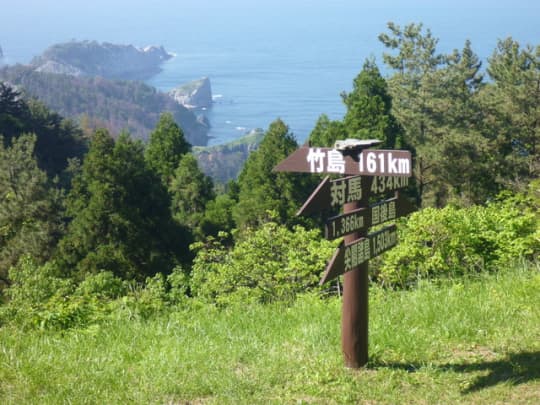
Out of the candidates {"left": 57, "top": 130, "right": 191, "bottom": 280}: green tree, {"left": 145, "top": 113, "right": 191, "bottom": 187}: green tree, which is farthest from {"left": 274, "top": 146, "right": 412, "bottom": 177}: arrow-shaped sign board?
{"left": 145, "top": 113, "right": 191, "bottom": 187}: green tree

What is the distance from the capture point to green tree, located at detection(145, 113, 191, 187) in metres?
40.8

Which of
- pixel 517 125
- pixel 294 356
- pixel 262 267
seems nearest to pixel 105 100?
pixel 517 125

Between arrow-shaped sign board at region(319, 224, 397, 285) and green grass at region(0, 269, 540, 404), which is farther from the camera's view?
green grass at region(0, 269, 540, 404)

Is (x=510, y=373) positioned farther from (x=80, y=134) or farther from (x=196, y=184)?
(x=80, y=134)

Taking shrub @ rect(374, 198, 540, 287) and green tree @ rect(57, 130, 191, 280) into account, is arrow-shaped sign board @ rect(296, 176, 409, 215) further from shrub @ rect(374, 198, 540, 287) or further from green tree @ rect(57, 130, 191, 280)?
green tree @ rect(57, 130, 191, 280)

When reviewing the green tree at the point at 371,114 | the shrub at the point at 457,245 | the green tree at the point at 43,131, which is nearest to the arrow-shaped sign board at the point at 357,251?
the shrub at the point at 457,245

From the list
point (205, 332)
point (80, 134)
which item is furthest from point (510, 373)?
point (80, 134)

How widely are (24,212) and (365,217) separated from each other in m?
28.8

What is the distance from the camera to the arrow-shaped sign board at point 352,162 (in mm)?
5062

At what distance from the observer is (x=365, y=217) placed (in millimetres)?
5180

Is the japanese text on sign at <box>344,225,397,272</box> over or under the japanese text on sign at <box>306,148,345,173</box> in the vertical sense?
under

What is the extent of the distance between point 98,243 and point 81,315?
787 inches

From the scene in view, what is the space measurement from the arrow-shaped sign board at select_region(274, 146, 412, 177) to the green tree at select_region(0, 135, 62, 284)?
24.9 metres

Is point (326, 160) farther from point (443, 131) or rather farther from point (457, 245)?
point (443, 131)
